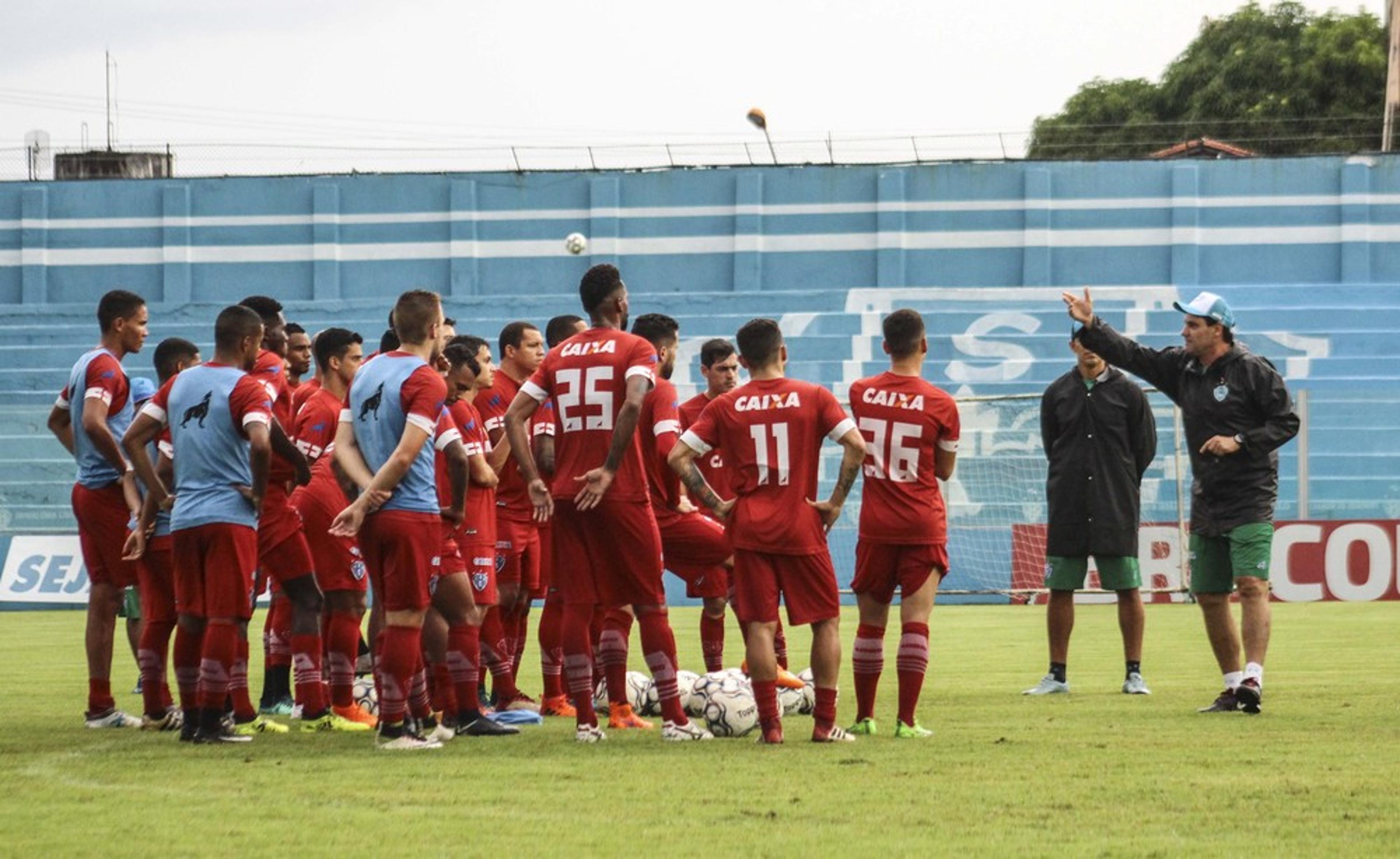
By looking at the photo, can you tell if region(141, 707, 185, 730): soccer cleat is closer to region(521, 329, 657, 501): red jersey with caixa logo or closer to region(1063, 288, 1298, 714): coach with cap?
region(521, 329, 657, 501): red jersey with caixa logo

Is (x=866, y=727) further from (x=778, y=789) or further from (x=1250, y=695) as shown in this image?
(x=1250, y=695)

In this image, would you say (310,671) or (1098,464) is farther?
(1098,464)

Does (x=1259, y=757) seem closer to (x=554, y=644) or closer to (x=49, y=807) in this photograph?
(x=554, y=644)

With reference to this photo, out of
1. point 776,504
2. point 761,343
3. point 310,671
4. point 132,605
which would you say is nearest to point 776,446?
point 776,504

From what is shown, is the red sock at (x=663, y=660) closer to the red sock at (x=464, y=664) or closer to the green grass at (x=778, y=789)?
the green grass at (x=778, y=789)

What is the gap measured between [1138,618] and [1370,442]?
19.2 metres

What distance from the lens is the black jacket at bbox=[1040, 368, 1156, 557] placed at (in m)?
12.3

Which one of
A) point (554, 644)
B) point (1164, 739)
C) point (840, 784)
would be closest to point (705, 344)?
point (554, 644)

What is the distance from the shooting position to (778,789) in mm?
7391

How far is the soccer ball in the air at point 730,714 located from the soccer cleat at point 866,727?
0.48 meters

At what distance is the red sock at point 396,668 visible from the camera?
852cm

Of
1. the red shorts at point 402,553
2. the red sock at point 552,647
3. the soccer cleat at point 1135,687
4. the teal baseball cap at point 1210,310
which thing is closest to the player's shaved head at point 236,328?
the red shorts at point 402,553

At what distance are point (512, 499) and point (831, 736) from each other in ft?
9.73

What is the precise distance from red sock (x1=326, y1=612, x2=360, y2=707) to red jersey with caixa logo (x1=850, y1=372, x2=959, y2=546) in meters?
2.67
